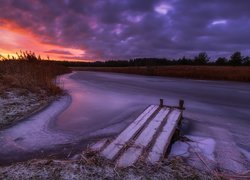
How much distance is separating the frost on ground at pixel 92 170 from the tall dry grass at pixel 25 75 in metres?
6.37

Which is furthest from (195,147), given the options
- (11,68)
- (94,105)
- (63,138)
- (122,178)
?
(11,68)

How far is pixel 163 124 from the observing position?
4.93 meters

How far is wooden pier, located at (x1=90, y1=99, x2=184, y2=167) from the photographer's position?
3.29m

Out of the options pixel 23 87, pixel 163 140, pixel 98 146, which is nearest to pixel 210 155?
pixel 163 140

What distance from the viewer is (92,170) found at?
2.93 m

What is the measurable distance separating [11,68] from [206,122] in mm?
8408

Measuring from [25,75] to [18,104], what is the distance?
3341mm

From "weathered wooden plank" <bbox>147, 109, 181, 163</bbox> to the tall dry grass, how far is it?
5913mm

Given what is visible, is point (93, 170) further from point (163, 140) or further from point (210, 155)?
point (210, 155)

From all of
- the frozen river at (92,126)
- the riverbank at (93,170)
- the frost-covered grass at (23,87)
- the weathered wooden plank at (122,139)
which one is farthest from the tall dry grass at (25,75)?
the riverbank at (93,170)

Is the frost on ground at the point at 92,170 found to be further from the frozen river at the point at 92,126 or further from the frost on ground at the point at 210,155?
the frozen river at the point at 92,126

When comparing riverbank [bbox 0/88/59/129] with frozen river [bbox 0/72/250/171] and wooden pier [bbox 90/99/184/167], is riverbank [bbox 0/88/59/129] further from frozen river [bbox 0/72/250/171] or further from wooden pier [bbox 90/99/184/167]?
wooden pier [bbox 90/99/184/167]

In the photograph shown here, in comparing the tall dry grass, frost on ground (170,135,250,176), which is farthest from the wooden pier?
the tall dry grass

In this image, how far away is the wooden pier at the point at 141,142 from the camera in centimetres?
329
